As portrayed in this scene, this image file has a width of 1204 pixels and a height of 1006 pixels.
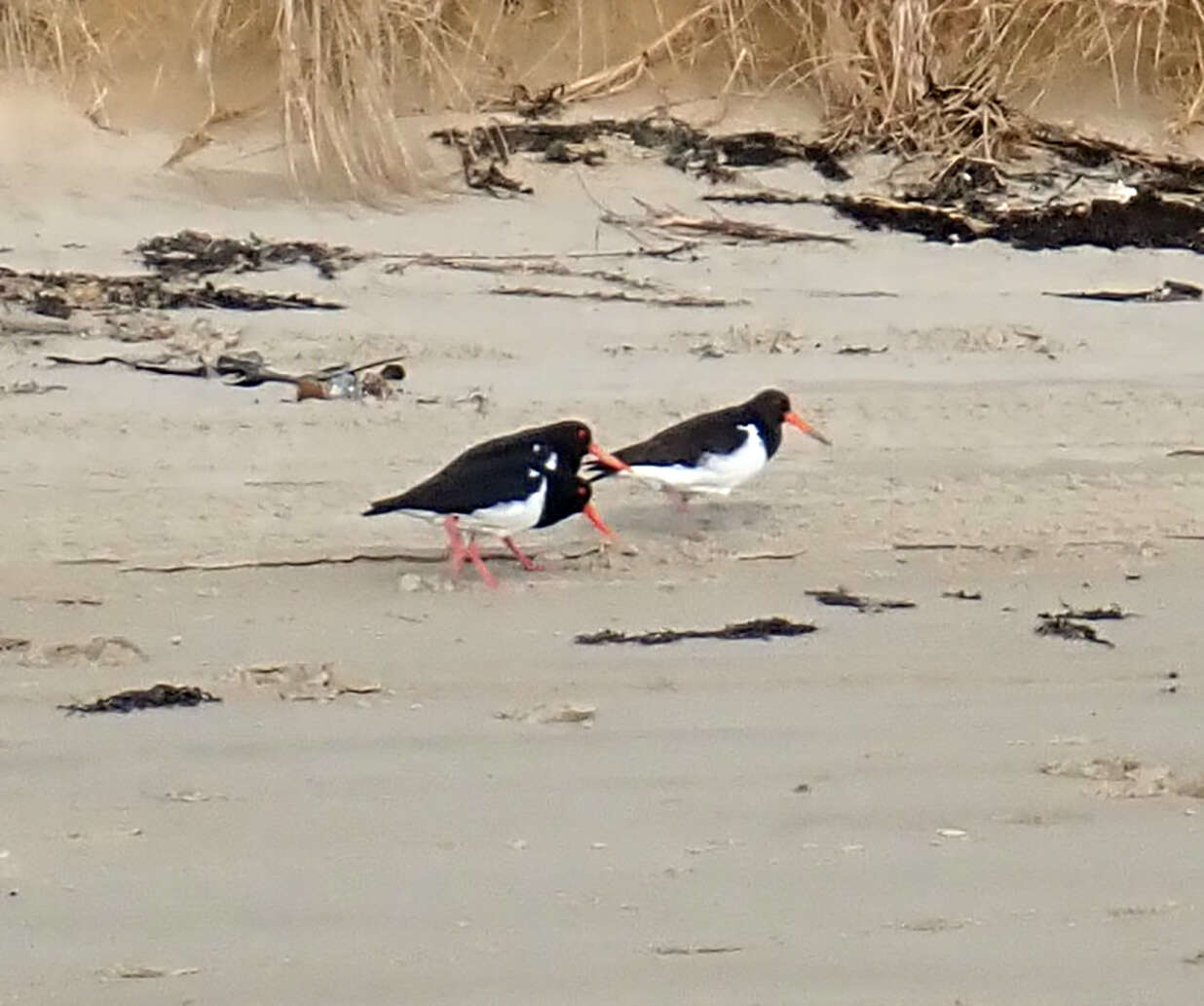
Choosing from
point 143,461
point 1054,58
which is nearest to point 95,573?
point 143,461

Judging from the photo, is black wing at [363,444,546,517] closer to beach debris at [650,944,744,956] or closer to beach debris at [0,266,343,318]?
beach debris at [0,266,343,318]

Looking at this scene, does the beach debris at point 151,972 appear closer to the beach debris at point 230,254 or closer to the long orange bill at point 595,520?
the long orange bill at point 595,520

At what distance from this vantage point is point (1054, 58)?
950 centimetres

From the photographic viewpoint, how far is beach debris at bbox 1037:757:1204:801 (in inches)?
180

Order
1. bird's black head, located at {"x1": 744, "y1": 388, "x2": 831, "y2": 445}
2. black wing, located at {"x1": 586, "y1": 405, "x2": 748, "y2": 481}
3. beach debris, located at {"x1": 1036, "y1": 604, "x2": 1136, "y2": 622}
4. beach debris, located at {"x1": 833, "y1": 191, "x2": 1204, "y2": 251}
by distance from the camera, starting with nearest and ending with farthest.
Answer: beach debris, located at {"x1": 1036, "y1": 604, "x2": 1136, "y2": 622} → black wing, located at {"x1": 586, "y1": 405, "x2": 748, "y2": 481} → bird's black head, located at {"x1": 744, "y1": 388, "x2": 831, "y2": 445} → beach debris, located at {"x1": 833, "y1": 191, "x2": 1204, "y2": 251}

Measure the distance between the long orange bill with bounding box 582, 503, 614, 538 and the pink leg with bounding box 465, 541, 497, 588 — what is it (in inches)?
12.8

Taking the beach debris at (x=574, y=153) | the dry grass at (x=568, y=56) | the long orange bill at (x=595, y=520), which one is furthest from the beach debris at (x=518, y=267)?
the long orange bill at (x=595, y=520)

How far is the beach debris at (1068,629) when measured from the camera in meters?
5.50

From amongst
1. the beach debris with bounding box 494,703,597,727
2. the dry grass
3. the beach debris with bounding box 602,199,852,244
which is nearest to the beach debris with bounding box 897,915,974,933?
the beach debris with bounding box 494,703,597,727

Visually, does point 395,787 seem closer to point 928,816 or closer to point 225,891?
point 225,891

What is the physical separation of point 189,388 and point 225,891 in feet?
10.9

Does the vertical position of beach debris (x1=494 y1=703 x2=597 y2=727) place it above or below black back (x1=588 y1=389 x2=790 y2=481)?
below

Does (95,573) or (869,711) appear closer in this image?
(869,711)

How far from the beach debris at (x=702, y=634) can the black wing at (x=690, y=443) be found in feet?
3.14
